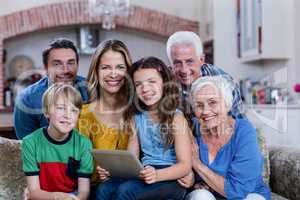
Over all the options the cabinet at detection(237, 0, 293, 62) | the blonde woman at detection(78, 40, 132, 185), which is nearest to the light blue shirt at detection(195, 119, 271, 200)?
the blonde woman at detection(78, 40, 132, 185)

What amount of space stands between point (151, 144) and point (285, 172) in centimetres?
76

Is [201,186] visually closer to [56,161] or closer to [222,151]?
[222,151]

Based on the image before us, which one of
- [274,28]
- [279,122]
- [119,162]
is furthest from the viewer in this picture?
[274,28]

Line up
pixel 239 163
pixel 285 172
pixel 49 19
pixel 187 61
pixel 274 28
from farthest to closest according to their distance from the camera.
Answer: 1. pixel 49 19
2. pixel 274 28
3. pixel 187 61
4. pixel 285 172
5. pixel 239 163

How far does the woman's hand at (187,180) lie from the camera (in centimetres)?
203

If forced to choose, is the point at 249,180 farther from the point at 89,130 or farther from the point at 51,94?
the point at 51,94

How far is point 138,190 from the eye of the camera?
1.93m

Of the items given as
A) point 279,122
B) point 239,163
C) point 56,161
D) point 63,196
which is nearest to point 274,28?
point 279,122

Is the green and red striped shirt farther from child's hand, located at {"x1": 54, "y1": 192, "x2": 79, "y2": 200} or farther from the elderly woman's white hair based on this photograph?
the elderly woman's white hair

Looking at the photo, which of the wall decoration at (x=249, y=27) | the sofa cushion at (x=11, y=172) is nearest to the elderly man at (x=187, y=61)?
the sofa cushion at (x=11, y=172)

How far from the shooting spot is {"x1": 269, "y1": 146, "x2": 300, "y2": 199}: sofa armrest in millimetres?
2319

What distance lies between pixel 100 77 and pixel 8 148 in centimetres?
58

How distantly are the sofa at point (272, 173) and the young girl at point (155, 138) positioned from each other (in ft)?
1.57

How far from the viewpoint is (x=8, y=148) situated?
2.30 m
